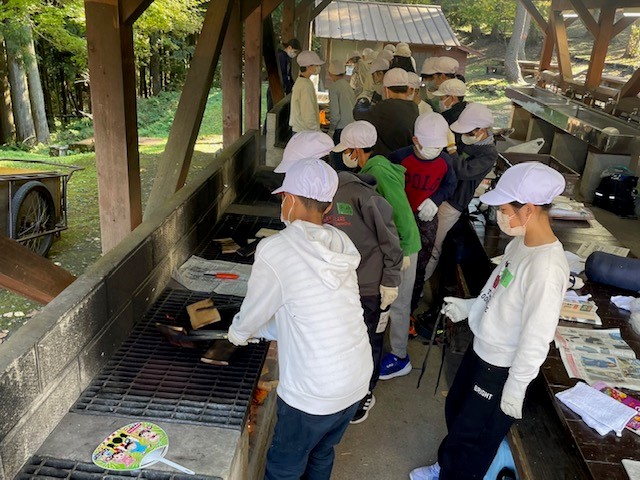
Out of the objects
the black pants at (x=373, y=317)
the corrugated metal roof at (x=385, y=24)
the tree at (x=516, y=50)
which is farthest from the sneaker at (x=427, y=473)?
the tree at (x=516, y=50)

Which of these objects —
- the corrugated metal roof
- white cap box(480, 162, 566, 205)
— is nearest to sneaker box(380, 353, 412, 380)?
white cap box(480, 162, 566, 205)

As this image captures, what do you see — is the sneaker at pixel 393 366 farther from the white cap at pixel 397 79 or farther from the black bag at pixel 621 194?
the black bag at pixel 621 194

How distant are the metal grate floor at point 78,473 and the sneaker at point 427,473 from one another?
157 centimetres

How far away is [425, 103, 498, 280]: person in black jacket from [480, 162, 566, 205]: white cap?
214 centimetres

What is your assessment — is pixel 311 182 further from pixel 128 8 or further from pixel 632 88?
pixel 632 88

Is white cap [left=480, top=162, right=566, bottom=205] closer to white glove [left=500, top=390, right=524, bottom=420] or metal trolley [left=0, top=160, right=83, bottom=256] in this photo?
white glove [left=500, top=390, right=524, bottom=420]

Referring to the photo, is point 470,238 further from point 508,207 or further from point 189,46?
point 189,46

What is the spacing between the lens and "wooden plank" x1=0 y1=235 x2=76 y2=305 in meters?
2.76

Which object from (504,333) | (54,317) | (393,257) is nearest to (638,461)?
(504,333)

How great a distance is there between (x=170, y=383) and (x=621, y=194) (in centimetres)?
847

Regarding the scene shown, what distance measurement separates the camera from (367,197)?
3.25 m

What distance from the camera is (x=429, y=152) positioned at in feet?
13.9

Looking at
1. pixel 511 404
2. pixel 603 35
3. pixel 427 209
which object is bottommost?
pixel 511 404

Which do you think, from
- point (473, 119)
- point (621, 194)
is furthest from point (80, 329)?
point (621, 194)
